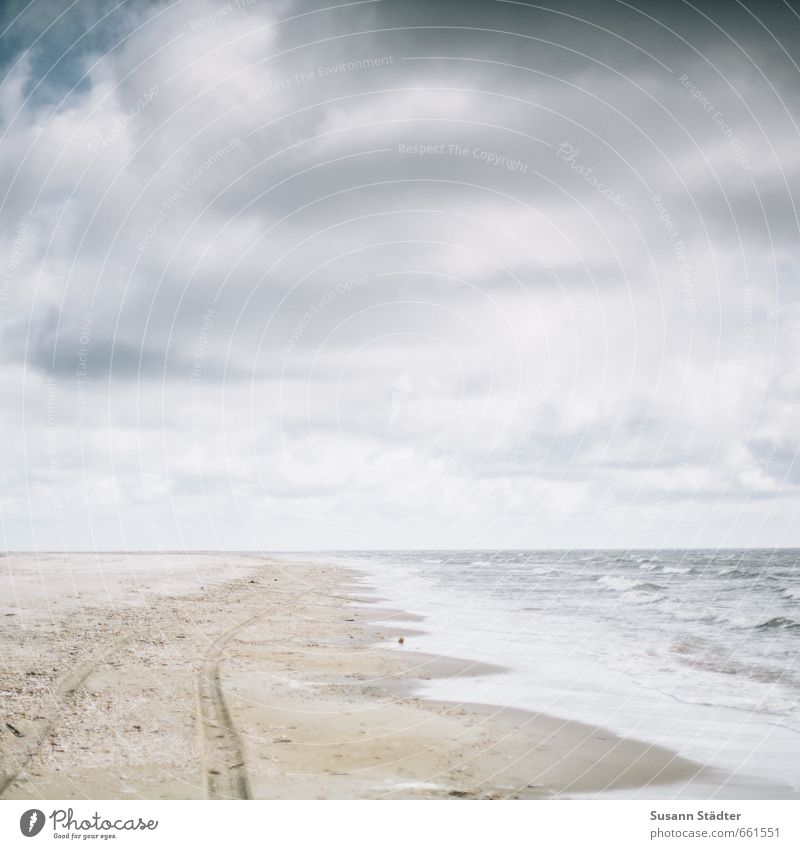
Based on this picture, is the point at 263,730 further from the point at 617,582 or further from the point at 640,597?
the point at 617,582

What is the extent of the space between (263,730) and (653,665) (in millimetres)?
11421

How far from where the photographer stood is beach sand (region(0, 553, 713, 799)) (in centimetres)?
813

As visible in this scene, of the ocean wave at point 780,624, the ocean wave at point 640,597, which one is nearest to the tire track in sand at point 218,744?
the ocean wave at point 780,624

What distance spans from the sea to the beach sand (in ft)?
2.70

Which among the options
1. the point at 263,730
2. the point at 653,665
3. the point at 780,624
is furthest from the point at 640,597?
the point at 263,730

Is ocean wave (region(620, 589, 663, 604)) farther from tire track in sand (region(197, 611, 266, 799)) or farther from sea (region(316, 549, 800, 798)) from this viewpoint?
tire track in sand (region(197, 611, 266, 799))

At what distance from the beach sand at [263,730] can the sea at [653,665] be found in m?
0.82

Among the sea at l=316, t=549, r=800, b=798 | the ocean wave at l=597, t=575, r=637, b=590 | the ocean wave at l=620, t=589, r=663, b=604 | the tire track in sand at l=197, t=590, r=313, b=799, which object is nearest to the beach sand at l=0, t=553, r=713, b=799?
the tire track in sand at l=197, t=590, r=313, b=799

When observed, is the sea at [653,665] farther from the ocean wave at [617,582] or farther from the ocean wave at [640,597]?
the ocean wave at [617,582]

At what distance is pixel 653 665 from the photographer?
16984mm

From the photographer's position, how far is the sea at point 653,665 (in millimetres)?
10703

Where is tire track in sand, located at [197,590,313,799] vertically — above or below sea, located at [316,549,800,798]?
above
